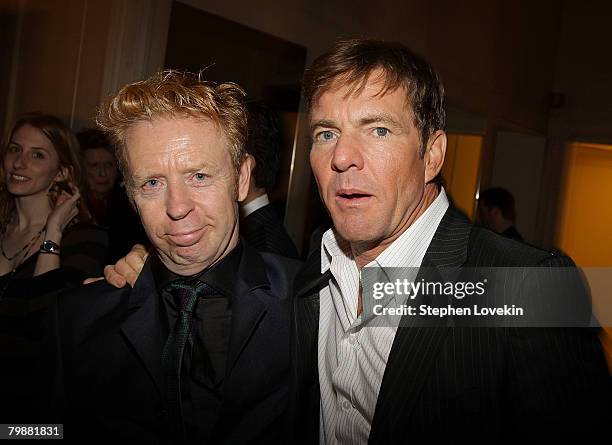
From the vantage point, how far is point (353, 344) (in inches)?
72.7

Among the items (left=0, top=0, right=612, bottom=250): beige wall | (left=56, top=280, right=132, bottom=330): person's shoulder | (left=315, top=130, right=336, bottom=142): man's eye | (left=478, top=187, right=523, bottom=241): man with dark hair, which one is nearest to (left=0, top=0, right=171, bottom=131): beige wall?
(left=0, top=0, right=612, bottom=250): beige wall

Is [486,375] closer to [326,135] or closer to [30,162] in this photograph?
[326,135]

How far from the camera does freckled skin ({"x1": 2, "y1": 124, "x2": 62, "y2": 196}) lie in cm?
311

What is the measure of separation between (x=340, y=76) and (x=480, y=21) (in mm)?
6801

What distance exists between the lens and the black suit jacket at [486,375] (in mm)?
1424

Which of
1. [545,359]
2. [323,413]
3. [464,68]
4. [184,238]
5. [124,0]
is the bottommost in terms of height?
[323,413]

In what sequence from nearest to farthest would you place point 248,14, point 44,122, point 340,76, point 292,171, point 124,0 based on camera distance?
point 340,76
point 44,122
point 124,0
point 248,14
point 292,171

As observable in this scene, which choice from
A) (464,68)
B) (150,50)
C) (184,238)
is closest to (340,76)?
(184,238)

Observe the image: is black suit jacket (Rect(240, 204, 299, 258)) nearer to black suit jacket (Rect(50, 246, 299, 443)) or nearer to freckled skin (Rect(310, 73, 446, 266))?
black suit jacket (Rect(50, 246, 299, 443))

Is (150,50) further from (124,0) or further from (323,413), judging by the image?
(323,413)

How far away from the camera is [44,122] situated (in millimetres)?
3211

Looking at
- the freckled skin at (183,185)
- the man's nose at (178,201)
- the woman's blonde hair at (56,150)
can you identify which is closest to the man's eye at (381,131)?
the freckled skin at (183,185)

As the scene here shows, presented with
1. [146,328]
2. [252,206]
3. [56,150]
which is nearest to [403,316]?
[146,328]

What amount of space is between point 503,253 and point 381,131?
1.66 feet
